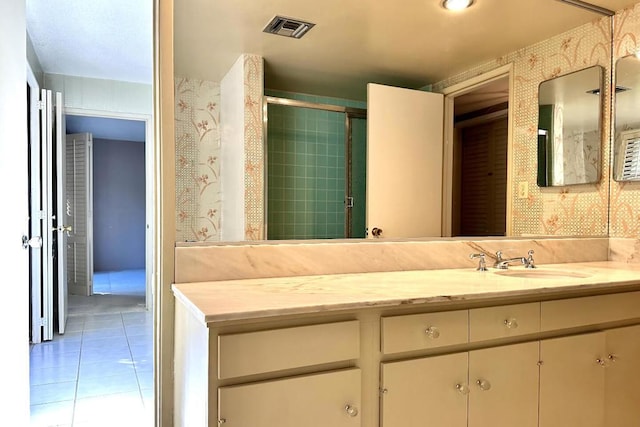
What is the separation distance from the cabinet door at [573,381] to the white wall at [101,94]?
1.87 metres

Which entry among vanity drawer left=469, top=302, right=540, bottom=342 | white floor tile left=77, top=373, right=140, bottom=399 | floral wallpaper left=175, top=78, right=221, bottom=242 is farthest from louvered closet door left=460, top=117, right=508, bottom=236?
white floor tile left=77, top=373, right=140, bottom=399

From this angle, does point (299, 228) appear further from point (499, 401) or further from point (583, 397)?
point (583, 397)

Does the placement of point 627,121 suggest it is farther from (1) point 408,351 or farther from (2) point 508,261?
(1) point 408,351

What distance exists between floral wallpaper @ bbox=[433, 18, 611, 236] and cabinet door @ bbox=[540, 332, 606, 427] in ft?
2.42

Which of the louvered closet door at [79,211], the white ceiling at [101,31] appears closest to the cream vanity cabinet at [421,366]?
the white ceiling at [101,31]

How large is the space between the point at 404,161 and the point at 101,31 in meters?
2.03

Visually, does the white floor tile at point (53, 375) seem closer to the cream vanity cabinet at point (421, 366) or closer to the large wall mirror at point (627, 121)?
the cream vanity cabinet at point (421, 366)

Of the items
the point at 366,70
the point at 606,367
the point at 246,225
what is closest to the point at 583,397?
the point at 606,367

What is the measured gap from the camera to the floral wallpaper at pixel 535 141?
211 centimetres

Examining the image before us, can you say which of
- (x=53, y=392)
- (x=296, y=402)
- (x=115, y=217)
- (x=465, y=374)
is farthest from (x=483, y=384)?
(x=115, y=217)

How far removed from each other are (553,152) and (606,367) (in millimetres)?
1121

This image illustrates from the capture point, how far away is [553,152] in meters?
2.21

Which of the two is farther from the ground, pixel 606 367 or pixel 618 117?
pixel 618 117

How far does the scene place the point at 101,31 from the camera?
260 cm
